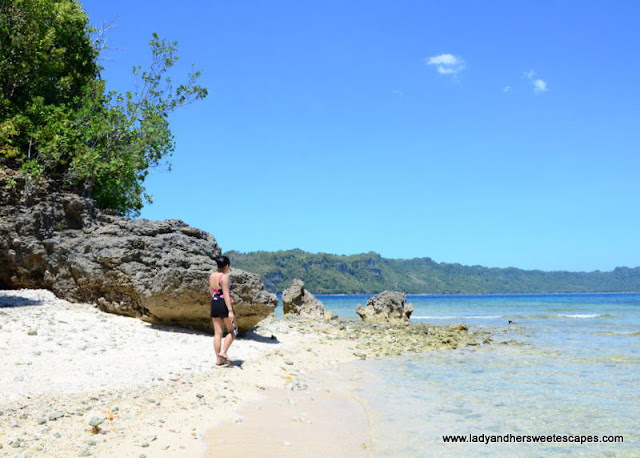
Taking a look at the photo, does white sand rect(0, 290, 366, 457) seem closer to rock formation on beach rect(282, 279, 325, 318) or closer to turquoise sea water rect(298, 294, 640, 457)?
turquoise sea water rect(298, 294, 640, 457)

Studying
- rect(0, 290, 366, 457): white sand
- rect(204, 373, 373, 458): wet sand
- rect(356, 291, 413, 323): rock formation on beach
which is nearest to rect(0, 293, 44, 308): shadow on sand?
rect(0, 290, 366, 457): white sand

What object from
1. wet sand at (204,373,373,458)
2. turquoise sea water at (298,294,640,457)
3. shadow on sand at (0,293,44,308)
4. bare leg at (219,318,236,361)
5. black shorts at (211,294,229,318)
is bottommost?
turquoise sea water at (298,294,640,457)

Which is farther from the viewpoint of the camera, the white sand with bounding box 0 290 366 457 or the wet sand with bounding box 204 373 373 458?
the wet sand with bounding box 204 373 373 458

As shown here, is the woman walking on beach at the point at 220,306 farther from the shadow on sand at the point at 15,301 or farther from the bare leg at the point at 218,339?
the shadow on sand at the point at 15,301

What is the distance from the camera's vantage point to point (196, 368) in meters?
9.62

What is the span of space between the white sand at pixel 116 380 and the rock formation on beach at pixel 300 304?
15676mm

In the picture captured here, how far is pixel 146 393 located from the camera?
24.9ft

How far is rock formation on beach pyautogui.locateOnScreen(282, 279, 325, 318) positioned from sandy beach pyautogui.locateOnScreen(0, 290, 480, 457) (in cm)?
1656

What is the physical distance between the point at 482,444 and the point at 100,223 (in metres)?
13.3

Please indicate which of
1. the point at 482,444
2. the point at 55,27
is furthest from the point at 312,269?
the point at 482,444

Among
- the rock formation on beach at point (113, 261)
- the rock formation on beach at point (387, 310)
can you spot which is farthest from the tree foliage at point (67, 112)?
the rock formation on beach at point (387, 310)

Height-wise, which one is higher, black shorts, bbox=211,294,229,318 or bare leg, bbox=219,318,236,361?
black shorts, bbox=211,294,229,318

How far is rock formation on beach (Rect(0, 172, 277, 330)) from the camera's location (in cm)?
1249

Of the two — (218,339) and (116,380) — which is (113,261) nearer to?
(218,339)
